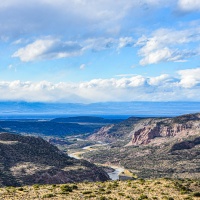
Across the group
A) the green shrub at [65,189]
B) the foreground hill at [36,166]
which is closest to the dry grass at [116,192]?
the green shrub at [65,189]

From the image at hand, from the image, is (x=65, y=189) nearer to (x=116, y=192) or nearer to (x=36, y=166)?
(x=116, y=192)

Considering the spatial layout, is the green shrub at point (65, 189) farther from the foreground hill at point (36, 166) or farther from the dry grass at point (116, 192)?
the foreground hill at point (36, 166)

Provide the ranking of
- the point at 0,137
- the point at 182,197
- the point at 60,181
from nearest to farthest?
the point at 182,197, the point at 60,181, the point at 0,137

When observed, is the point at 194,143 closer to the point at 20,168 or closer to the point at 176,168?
the point at 176,168

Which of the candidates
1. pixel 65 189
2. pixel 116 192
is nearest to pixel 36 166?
pixel 65 189

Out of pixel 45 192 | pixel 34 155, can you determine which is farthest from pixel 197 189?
pixel 34 155

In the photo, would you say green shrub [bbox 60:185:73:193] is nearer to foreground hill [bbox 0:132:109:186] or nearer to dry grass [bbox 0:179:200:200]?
dry grass [bbox 0:179:200:200]
